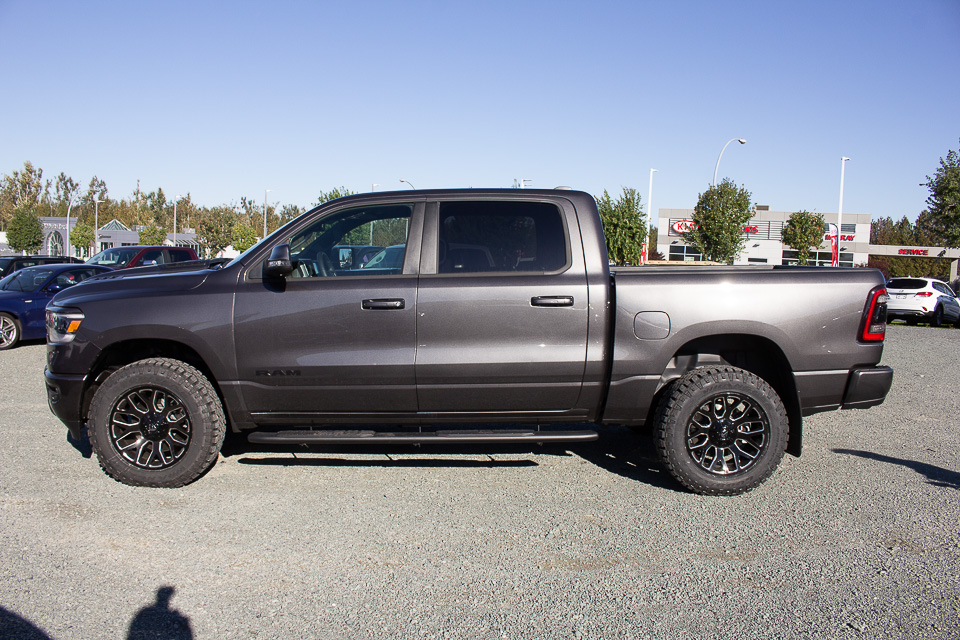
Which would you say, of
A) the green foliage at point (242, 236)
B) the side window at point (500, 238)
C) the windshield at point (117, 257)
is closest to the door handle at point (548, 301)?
the side window at point (500, 238)

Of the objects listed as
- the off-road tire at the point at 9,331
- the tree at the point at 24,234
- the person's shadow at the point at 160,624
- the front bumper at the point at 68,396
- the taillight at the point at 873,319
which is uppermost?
the tree at the point at 24,234

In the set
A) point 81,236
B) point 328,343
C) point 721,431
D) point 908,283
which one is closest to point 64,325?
point 328,343

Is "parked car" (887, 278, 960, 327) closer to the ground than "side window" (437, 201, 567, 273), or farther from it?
closer to the ground

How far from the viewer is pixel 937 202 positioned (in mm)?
30906

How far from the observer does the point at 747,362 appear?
490 centimetres

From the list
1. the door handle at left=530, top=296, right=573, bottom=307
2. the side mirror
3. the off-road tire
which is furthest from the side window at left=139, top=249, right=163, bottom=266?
the door handle at left=530, top=296, right=573, bottom=307

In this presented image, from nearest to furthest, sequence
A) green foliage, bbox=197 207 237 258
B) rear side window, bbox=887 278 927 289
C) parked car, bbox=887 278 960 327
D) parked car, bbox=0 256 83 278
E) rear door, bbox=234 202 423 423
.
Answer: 1. rear door, bbox=234 202 423 423
2. parked car, bbox=0 256 83 278
3. parked car, bbox=887 278 960 327
4. rear side window, bbox=887 278 927 289
5. green foliage, bbox=197 207 237 258

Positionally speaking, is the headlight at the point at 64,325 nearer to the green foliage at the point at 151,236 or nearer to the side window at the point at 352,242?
the side window at the point at 352,242

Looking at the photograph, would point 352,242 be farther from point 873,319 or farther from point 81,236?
point 81,236

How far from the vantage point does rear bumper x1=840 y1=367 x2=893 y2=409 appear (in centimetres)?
445

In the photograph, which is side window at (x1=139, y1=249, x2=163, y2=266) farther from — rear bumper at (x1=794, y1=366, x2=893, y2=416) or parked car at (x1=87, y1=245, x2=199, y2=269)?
rear bumper at (x1=794, y1=366, x2=893, y2=416)

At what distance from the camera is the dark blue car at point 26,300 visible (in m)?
11.6

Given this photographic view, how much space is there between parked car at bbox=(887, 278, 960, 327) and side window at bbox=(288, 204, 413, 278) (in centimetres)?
2060

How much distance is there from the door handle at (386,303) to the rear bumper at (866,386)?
2957 mm
